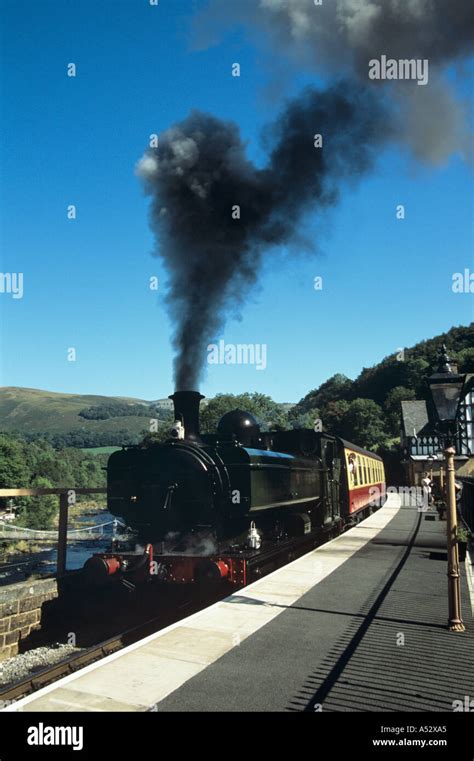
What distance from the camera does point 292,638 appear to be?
6.90 meters

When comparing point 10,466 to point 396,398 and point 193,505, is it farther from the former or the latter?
point 396,398

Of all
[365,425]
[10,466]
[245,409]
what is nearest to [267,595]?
[10,466]

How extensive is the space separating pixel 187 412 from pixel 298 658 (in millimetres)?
5839

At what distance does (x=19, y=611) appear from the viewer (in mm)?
10016

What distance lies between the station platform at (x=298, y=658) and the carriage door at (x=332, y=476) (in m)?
6.78

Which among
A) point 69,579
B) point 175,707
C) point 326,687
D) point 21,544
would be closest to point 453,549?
point 326,687

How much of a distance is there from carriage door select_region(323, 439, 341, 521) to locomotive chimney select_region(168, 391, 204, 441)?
22.3ft

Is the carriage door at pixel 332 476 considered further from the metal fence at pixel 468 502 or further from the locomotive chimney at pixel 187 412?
the locomotive chimney at pixel 187 412

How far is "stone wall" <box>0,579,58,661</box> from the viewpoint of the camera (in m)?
9.71

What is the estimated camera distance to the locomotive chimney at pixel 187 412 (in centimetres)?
1113

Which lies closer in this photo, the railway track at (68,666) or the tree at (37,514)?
the railway track at (68,666)

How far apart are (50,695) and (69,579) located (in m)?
6.48

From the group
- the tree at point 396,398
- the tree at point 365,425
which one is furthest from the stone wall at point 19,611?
the tree at point 396,398
